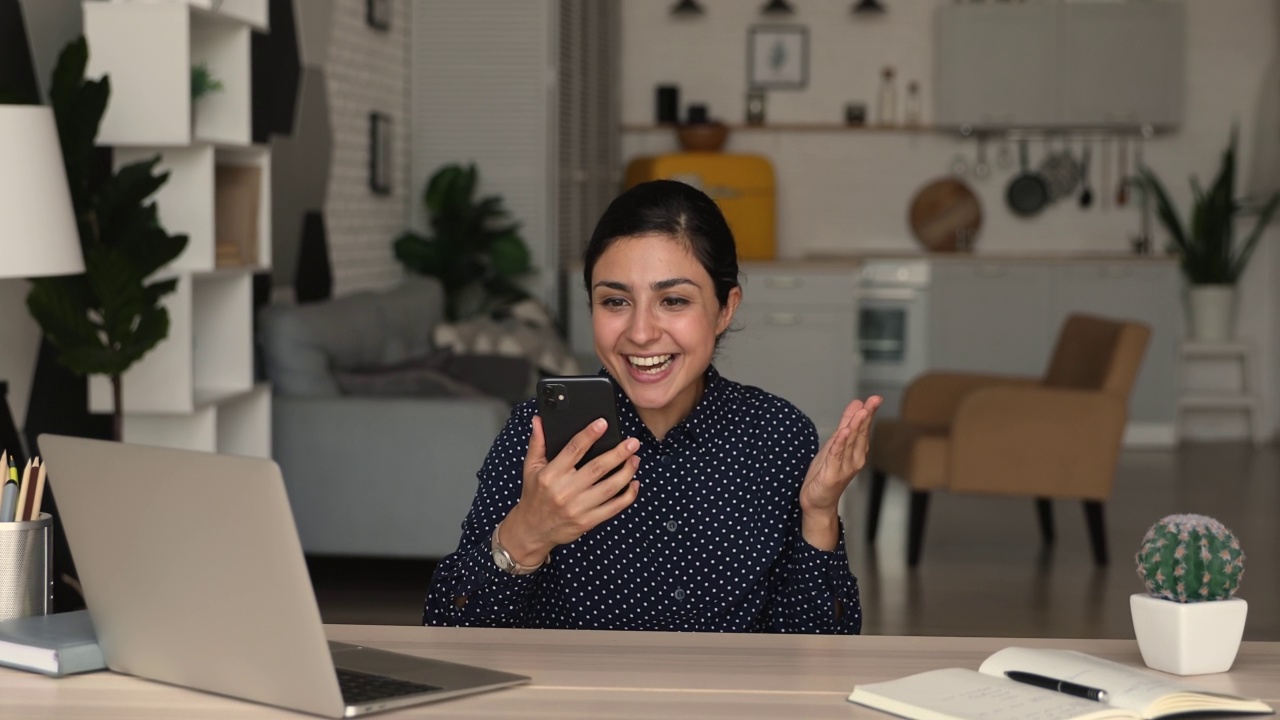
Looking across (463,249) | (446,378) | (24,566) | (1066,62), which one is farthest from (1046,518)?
(24,566)

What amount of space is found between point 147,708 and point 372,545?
358 centimetres

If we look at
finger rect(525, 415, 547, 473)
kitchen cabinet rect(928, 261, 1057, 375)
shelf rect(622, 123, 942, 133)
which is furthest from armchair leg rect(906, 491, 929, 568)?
shelf rect(622, 123, 942, 133)

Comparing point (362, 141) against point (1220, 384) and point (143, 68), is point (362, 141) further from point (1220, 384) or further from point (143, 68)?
point (1220, 384)

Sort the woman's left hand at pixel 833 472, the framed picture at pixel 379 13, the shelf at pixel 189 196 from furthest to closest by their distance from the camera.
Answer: the framed picture at pixel 379 13 → the shelf at pixel 189 196 → the woman's left hand at pixel 833 472

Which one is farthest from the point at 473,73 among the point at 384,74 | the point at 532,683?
the point at 532,683

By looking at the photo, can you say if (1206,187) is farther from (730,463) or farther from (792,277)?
(730,463)

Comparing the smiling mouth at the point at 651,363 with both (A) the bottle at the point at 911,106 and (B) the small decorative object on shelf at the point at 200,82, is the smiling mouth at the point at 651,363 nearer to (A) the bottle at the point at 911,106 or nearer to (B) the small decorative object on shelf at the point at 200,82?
(B) the small decorative object on shelf at the point at 200,82

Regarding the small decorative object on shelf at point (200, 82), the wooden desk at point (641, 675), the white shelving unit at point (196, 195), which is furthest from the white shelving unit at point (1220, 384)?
the wooden desk at point (641, 675)

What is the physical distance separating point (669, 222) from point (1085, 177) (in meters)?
7.85

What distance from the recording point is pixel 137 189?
3.58 metres

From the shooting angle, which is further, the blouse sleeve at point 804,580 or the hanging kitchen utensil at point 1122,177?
the hanging kitchen utensil at point 1122,177

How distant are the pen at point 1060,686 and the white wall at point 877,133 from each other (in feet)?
26.5

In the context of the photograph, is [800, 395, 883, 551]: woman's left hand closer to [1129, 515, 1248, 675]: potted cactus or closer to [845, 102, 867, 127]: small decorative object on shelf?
[1129, 515, 1248, 675]: potted cactus

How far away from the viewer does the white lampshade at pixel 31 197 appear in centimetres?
276
